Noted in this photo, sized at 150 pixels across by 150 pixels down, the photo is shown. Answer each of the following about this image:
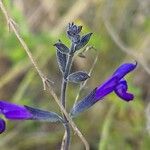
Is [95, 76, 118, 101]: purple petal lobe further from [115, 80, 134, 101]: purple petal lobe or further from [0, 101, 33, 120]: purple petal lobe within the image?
[0, 101, 33, 120]: purple petal lobe

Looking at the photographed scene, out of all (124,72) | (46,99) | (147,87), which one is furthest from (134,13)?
(124,72)

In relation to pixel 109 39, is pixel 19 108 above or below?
above

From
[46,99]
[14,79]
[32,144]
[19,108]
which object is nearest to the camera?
[19,108]

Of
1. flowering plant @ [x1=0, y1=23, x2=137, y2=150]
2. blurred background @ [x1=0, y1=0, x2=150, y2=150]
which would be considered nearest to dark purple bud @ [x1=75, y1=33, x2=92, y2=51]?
flowering plant @ [x1=0, y1=23, x2=137, y2=150]

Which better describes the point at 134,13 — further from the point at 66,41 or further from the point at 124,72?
the point at 124,72

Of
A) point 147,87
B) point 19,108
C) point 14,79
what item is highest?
point 19,108
